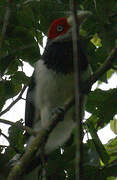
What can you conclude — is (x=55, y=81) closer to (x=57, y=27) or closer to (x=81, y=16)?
(x=57, y=27)

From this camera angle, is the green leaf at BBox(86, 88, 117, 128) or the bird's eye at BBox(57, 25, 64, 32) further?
the bird's eye at BBox(57, 25, 64, 32)

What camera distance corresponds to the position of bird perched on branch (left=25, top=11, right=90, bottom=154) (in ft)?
9.60

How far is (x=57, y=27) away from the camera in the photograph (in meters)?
3.07

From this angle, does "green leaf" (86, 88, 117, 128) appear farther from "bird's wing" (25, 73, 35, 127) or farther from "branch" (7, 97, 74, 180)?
"bird's wing" (25, 73, 35, 127)

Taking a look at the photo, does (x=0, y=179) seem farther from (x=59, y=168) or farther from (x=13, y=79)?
(x=13, y=79)

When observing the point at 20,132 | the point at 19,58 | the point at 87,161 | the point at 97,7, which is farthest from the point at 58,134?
the point at 97,7

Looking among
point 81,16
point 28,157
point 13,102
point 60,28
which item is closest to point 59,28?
point 60,28

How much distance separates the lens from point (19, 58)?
287cm

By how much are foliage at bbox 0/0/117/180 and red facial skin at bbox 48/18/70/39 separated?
0.40ft

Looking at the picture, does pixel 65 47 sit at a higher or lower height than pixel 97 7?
higher

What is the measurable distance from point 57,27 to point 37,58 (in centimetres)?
37

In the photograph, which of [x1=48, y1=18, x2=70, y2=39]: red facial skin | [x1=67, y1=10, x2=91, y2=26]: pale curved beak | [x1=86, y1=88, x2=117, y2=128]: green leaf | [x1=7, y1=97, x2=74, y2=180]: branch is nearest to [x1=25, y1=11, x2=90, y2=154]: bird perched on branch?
[x1=48, y1=18, x2=70, y2=39]: red facial skin

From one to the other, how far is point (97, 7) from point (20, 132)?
112cm

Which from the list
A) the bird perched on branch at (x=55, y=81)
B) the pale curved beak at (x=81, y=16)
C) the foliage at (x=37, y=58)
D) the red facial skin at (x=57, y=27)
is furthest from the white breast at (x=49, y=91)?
the pale curved beak at (x=81, y=16)
